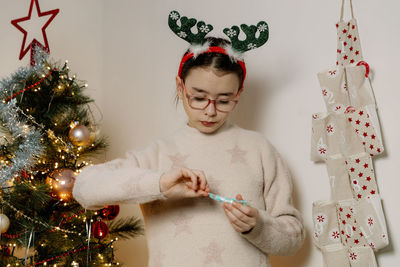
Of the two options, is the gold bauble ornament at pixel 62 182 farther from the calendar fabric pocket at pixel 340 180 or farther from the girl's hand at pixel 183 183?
the calendar fabric pocket at pixel 340 180

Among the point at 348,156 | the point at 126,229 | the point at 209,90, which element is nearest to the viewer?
the point at 209,90

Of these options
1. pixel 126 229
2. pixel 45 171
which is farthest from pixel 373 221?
pixel 45 171

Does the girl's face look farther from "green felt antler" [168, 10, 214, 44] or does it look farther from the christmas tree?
the christmas tree

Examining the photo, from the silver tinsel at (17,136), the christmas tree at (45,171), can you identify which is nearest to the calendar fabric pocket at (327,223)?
the christmas tree at (45,171)

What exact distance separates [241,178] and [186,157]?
16cm

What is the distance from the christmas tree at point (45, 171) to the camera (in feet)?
4.94

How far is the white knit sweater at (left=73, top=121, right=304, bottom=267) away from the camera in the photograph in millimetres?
1146

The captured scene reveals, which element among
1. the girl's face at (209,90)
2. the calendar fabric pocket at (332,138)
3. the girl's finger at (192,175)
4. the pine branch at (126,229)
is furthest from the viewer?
the pine branch at (126,229)

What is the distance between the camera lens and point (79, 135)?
5.28 ft

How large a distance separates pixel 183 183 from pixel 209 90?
0.26 meters

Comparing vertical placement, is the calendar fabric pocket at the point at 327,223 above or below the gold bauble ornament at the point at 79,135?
below

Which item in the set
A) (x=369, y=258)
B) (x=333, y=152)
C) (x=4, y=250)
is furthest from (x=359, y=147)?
(x=4, y=250)

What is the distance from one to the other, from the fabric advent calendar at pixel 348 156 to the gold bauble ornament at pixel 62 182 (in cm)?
79

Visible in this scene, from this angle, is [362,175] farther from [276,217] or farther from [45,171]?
[45,171]
